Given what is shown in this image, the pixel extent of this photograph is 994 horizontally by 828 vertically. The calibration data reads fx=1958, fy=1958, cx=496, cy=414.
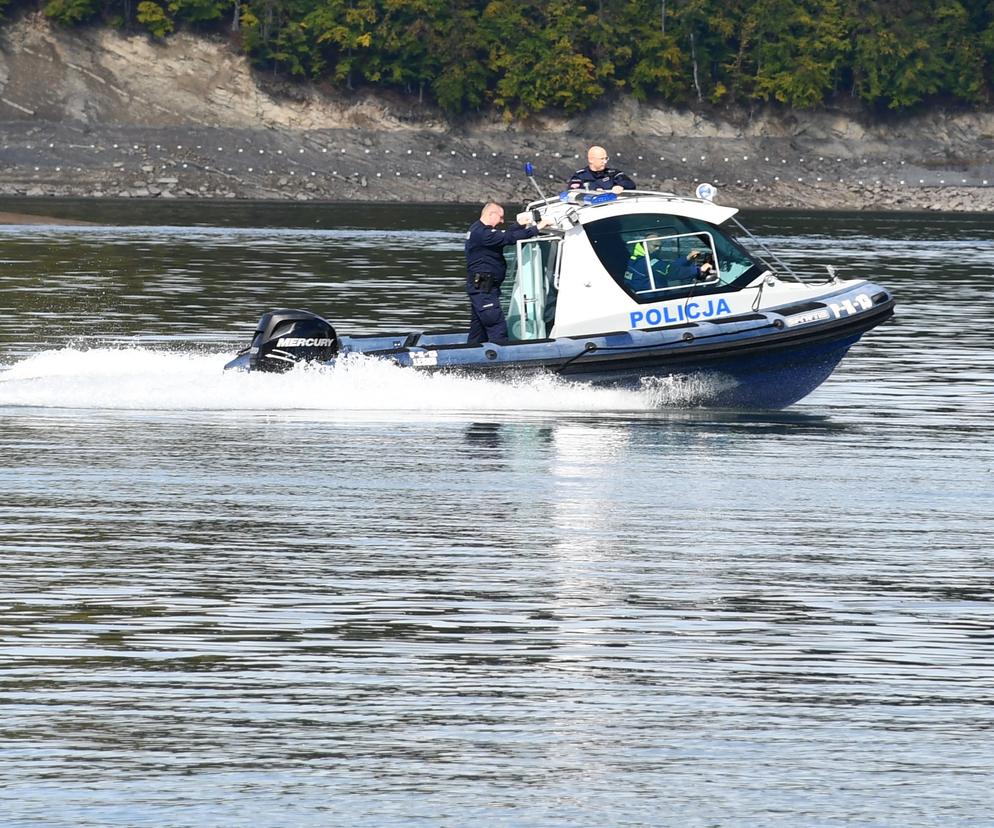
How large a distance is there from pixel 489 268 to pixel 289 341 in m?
1.99

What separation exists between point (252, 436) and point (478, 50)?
3502 inches

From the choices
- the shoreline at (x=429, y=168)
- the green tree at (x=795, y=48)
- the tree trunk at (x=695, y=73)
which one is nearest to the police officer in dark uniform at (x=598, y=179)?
the shoreline at (x=429, y=168)

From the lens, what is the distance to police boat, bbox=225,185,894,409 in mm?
17469

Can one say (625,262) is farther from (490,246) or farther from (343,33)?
(343,33)

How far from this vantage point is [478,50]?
102438mm

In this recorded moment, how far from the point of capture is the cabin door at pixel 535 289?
1814cm

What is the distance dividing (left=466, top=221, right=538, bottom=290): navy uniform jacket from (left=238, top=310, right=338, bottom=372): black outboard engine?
1.48m

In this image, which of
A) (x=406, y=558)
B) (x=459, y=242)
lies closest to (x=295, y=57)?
(x=459, y=242)

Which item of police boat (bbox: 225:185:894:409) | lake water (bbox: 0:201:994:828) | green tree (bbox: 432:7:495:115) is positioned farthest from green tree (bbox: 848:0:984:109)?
police boat (bbox: 225:185:894:409)

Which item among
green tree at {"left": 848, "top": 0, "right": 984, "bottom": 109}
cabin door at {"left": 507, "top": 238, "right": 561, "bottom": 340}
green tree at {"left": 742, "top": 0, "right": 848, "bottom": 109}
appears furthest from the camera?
green tree at {"left": 848, "top": 0, "right": 984, "bottom": 109}

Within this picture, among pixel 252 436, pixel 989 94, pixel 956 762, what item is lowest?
pixel 956 762

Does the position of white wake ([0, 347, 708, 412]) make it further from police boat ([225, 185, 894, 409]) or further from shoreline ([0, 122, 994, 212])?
shoreline ([0, 122, 994, 212])

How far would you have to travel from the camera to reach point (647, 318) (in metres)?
17.9

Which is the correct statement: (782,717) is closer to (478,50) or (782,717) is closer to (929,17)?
(478,50)
